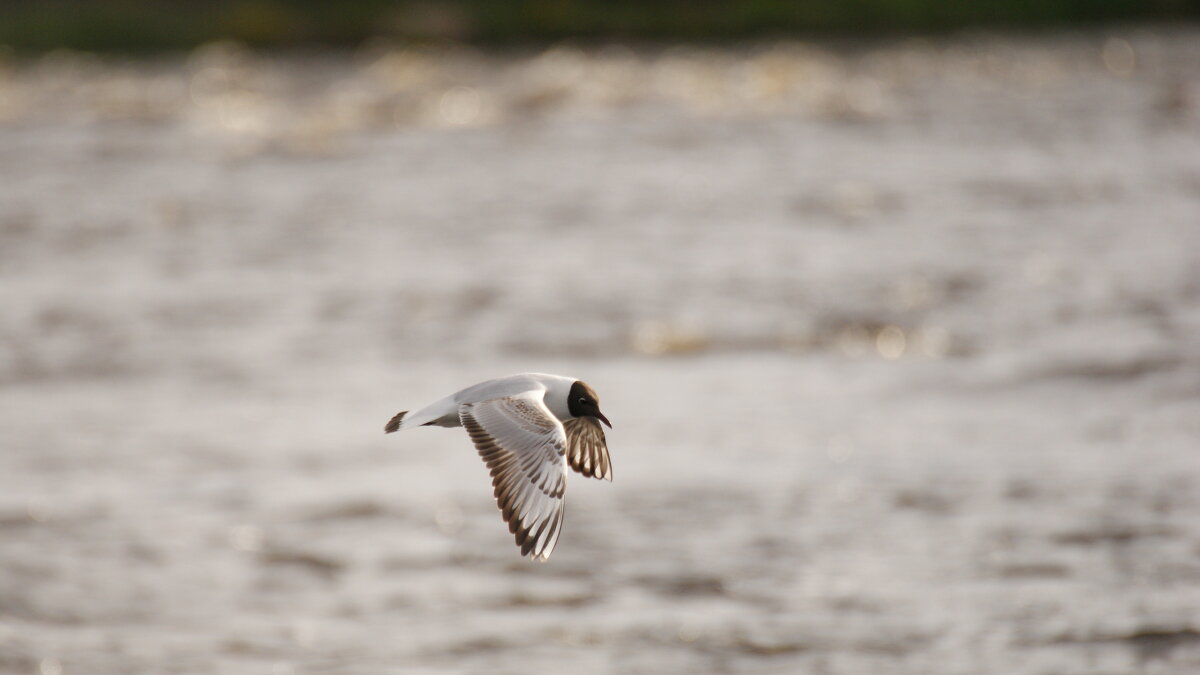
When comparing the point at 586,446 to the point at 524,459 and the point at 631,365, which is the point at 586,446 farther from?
the point at 631,365

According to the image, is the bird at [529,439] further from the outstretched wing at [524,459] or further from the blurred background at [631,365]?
the blurred background at [631,365]

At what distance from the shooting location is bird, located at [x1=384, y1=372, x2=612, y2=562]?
5348 millimetres

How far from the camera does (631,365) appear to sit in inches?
561

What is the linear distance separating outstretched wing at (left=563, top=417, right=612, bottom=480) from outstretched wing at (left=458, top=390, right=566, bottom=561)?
1.02 ft

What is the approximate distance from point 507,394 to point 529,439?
261 mm

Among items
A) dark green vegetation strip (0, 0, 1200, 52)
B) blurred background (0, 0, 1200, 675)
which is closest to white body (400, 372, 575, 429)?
blurred background (0, 0, 1200, 675)

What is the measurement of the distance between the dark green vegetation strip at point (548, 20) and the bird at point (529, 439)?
3056 centimetres

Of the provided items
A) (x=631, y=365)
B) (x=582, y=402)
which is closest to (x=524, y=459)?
(x=582, y=402)

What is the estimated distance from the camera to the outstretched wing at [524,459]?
5332 mm

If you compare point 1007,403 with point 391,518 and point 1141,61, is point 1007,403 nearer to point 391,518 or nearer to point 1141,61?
point 391,518

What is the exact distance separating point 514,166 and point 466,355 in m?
9.70

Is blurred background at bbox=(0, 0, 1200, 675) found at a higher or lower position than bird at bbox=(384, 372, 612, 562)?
higher

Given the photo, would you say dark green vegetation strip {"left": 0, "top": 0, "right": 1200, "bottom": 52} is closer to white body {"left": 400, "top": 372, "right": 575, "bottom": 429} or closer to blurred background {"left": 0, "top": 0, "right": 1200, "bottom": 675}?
blurred background {"left": 0, "top": 0, "right": 1200, "bottom": 675}

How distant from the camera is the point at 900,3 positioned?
120 feet
